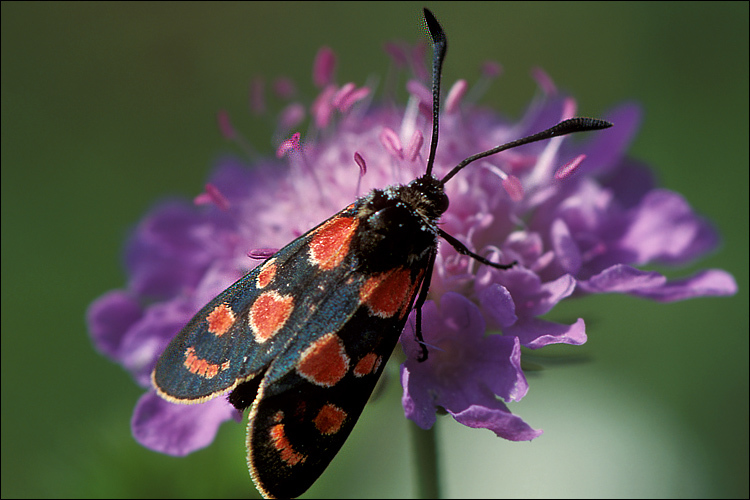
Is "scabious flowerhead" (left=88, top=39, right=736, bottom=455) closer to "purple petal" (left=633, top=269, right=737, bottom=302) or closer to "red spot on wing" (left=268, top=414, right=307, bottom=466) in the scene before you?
"purple petal" (left=633, top=269, right=737, bottom=302)

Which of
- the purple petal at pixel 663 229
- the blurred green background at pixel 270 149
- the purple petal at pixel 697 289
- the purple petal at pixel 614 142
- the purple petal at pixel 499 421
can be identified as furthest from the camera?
the blurred green background at pixel 270 149

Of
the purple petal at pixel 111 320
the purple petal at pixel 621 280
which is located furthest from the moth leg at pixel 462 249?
the purple petal at pixel 111 320

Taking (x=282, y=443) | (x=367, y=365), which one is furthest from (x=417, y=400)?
(x=282, y=443)

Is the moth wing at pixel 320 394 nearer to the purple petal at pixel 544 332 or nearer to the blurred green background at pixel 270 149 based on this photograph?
the purple petal at pixel 544 332

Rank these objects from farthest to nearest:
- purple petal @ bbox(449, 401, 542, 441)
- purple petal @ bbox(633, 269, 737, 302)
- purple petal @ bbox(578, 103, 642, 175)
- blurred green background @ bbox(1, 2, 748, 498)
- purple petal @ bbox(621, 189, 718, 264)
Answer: blurred green background @ bbox(1, 2, 748, 498) → purple petal @ bbox(578, 103, 642, 175) → purple petal @ bbox(621, 189, 718, 264) → purple petal @ bbox(633, 269, 737, 302) → purple petal @ bbox(449, 401, 542, 441)

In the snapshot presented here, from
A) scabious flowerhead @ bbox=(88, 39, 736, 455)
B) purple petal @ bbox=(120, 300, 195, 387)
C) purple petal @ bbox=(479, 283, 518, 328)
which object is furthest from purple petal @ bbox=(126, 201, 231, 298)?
purple petal @ bbox=(479, 283, 518, 328)

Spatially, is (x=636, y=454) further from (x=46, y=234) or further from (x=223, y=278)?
(x=46, y=234)

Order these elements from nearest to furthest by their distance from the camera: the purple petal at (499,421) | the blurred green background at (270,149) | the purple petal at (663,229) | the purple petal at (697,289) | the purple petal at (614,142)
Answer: the purple petal at (499,421)
the purple petal at (697,289)
the purple petal at (663,229)
the purple petal at (614,142)
the blurred green background at (270,149)
